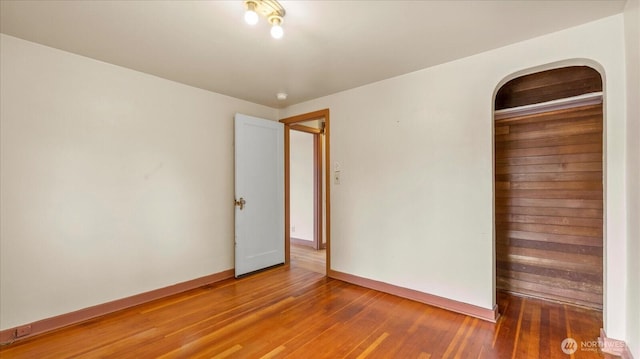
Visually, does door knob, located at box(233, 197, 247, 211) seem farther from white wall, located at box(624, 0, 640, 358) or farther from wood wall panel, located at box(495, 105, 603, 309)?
white wall, located at box(624, 0, 640, 358)

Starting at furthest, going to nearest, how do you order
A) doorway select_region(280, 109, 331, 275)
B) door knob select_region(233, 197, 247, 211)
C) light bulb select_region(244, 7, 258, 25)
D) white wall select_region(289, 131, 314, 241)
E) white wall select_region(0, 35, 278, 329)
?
white wall select_region(289, 131, 314, 241)
doorway select_region(280, 109, 331, 275)
door knob select_region(233, 197, 247, 211)
white wall select_region(0, 35, 278, 329)
light bulb select_region(244, 7, 258, 25)

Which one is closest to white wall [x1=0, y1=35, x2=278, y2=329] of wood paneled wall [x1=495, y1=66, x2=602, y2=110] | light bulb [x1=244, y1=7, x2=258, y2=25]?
light bulb [x1=244, y1=7, x2=258, y2=25]

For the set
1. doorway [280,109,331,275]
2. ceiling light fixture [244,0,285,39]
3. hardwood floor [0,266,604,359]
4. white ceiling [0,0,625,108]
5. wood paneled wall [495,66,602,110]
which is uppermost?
white ceiling [0,0,625,108]

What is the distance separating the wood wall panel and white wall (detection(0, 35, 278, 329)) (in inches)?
132

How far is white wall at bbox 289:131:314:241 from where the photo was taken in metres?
5.45

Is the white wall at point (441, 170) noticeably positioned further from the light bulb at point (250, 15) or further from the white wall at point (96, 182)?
the light bulb at point (250, 15)

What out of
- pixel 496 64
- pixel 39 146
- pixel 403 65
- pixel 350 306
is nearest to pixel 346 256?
pixel 350 306

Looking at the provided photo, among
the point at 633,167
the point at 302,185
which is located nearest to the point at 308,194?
the point at 302,185

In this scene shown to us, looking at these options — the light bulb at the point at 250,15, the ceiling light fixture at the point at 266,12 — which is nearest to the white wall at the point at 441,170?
the ceiling light fixture at the point at 266,12

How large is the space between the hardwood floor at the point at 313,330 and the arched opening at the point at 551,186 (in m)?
0.32

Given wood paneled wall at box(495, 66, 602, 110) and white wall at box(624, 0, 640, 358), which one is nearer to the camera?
white wall at box(624, 0, 640, 358)

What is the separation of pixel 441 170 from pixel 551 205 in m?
1.17

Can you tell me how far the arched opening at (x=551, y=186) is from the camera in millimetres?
2588

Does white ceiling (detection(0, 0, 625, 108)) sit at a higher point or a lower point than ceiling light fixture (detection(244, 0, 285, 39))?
higher
